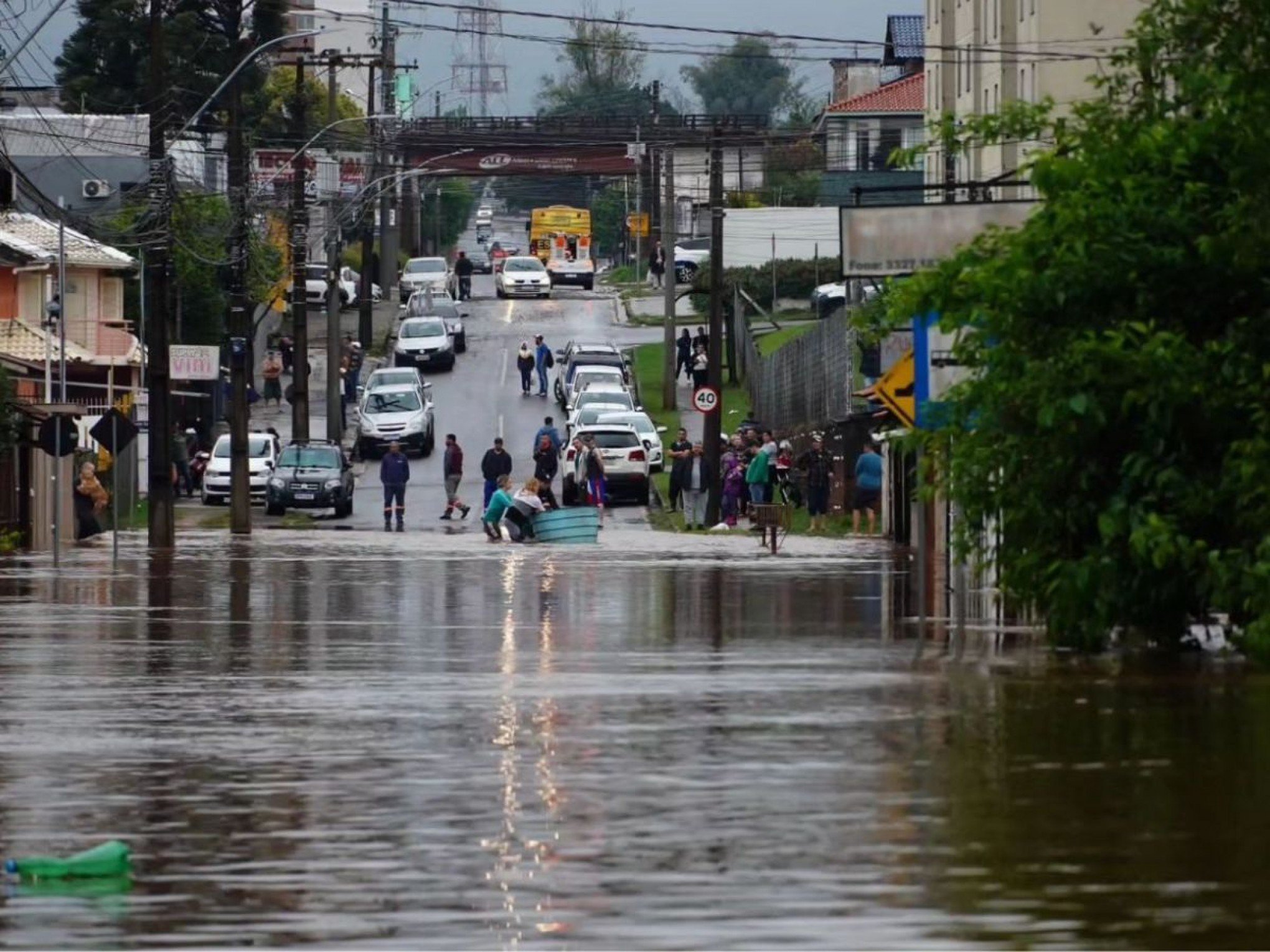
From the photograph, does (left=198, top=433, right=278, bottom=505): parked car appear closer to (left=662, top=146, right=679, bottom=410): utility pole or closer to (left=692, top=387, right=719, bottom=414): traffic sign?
(left=692, top=387, right=719, bottom=414): traffic sign

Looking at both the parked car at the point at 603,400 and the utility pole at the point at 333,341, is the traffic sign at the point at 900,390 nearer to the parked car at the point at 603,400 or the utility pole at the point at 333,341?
the parked car at the point at 603,400

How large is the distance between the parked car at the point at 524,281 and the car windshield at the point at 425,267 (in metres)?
2.79

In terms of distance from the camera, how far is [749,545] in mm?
41750

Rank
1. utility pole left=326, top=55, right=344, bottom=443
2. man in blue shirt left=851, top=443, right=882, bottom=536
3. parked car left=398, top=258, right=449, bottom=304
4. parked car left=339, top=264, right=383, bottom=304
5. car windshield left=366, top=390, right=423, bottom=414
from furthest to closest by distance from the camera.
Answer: parked car left=398, top=258, right=449, bottom=304 → parked car left=339, top=264, right=383, bottom=304 → utility pole left=326, top=55, right=344, bottom=443 → car windshield left=366, top=390, right=423, bottom=414 → man in blue shirt left=851, top=443, right=882, bottom=536

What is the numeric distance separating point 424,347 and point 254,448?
20.6 m

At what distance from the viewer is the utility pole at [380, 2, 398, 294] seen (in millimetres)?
91750

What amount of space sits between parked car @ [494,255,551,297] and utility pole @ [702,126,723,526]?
49156 mm

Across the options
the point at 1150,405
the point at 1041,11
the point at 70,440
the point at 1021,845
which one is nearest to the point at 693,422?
the point at 1041,11

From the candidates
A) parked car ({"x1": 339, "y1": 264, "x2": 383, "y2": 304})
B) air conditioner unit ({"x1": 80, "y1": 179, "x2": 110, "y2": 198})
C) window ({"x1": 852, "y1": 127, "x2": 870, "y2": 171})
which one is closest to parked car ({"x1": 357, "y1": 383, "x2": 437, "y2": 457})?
air conditioner unit ({"x1": 80, "y1": 179, "x2": 110, "y2": 198})

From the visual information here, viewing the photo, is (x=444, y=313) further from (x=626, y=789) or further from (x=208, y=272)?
(x=626, y=789)

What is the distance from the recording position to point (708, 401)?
52969 millimetres

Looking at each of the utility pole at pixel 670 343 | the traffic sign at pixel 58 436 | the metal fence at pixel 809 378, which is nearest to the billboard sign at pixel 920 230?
the traffic sign at pixel 58 436

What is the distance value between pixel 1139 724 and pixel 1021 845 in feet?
14.4

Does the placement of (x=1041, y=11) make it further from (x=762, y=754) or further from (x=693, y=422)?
(x=762, y=754)
